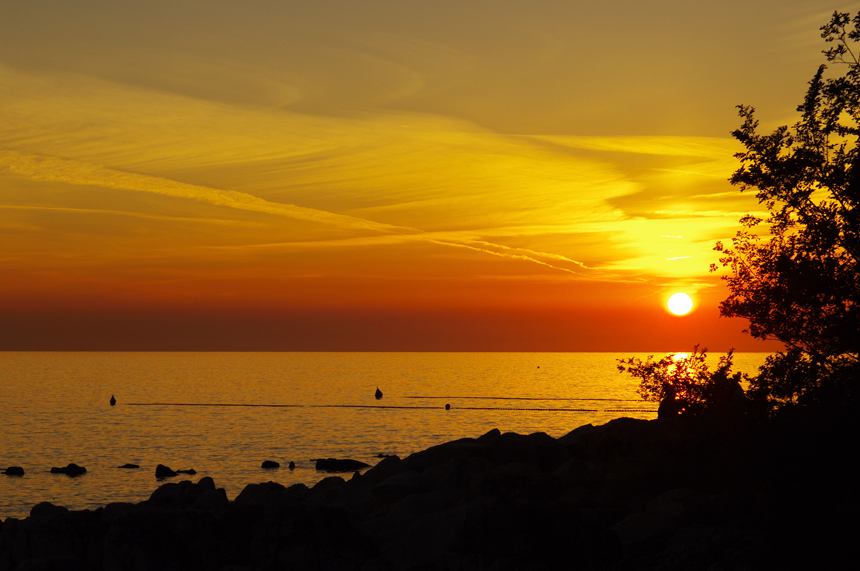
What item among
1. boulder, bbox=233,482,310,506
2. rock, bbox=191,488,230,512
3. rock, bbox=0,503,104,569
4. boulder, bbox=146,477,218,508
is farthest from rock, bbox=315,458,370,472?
rock, bbox=0,503,104,569

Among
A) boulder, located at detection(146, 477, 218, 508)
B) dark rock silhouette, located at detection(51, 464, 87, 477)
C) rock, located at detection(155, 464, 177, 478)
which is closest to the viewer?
boulder, located at detection(146, 477, 218, 508)

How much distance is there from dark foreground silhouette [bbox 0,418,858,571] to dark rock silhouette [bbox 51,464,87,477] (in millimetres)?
31936

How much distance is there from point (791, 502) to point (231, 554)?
45.3 feet

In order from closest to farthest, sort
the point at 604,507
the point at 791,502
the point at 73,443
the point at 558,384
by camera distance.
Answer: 1. the point at 791,502
2. the point at 604,507
3. the point at 73,443
4. the point at 558,384

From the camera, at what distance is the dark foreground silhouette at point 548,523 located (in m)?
15.7

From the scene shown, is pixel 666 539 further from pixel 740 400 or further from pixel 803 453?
pixel 740 400

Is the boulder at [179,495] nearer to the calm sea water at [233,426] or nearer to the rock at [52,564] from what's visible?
the rock at [52,564]

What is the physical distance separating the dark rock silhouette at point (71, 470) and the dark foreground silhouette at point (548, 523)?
1257 inches

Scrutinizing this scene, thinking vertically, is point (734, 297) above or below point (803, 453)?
above

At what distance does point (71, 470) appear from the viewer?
51.6m

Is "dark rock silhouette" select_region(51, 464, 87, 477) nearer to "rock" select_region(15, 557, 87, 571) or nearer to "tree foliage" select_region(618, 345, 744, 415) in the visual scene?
"rock" select_region(15, 557, 87, 571)

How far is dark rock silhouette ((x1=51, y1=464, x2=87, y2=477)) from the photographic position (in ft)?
169

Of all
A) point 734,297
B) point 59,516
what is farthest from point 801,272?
point 59,516

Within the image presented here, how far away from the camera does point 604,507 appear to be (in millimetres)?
21531
